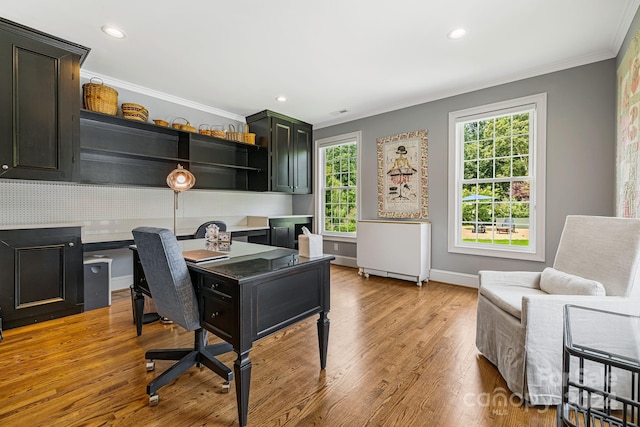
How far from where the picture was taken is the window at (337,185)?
510cm

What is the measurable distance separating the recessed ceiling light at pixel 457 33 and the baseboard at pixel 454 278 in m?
2.78

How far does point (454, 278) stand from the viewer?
13.0 ft

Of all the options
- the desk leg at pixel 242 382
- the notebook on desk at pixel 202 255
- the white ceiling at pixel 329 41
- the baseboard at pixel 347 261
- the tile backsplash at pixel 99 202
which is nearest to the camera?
the desk leg at pixel 242 382

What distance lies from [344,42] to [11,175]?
10.4 ft

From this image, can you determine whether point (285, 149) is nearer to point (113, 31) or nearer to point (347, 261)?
point (347, 261)

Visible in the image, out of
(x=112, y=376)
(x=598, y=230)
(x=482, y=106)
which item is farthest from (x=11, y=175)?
(x=482, y=106)

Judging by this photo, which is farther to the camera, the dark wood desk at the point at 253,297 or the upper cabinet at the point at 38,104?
the upper cabinet at the point at 38,104

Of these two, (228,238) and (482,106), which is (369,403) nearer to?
(228,238)

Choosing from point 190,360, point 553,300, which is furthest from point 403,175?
point 190,360

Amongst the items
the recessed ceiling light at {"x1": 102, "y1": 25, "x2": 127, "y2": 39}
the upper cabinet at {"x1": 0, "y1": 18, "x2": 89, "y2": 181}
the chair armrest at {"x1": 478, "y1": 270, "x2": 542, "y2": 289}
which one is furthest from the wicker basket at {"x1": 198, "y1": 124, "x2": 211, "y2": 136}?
the chair armrest at {"x1": 478, "y1": 270, "x2": 542, "y2": 289}

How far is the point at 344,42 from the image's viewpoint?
2.71m

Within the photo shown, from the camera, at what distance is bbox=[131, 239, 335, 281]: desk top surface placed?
1472 millimetres

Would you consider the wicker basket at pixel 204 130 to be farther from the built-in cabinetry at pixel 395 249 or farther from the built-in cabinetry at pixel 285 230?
the built-in cabinetry at pixel 395 249

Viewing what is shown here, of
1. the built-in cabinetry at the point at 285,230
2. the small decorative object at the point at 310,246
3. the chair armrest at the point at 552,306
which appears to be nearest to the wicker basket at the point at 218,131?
the built-in cabinetry at the point at 285,230
